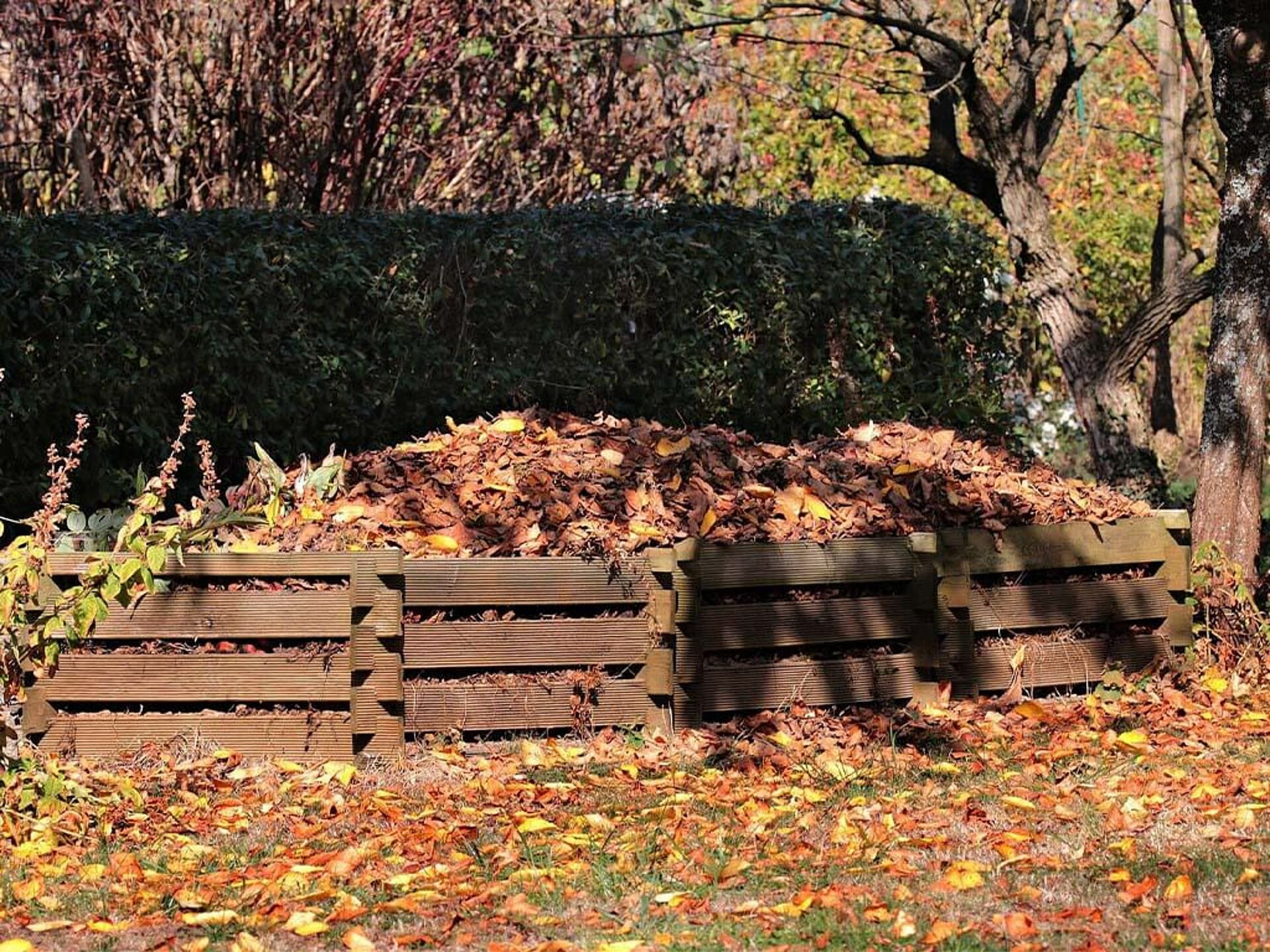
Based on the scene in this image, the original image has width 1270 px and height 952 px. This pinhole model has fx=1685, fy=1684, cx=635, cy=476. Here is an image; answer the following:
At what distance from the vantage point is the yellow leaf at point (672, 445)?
7090 mm

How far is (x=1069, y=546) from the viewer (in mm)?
6988

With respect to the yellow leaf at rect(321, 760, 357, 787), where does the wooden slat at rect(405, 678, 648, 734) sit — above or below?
above

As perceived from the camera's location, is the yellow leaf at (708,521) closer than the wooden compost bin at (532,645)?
No

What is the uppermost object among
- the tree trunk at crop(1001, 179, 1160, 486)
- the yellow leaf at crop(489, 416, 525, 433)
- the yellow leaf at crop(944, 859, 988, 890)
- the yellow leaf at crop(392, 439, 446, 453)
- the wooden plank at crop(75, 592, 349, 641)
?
the tree trunk at crop(1001, 179, 1160, 486)

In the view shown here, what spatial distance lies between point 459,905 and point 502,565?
1.95 meters

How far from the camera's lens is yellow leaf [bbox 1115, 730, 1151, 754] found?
20.5 ft

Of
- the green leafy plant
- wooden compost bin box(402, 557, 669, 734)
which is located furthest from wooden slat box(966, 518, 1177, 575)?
the green leafy plant

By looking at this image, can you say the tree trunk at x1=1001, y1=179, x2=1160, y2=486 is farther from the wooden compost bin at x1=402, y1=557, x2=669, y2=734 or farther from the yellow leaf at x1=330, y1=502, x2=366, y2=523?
the yellow leaf at x1=330, y1=502, x2=366, y2=523

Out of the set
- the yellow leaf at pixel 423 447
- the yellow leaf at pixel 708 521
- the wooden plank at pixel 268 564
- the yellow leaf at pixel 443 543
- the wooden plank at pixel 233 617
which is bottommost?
the wooden plank at pixel 233 617

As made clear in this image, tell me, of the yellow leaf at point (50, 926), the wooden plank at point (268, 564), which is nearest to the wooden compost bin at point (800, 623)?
the wooden plank at point (268, 564)

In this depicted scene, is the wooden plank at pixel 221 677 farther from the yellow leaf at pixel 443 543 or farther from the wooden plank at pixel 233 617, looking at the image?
the yellow leaf at pixel 443 543

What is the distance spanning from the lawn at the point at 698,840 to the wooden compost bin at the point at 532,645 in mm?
131

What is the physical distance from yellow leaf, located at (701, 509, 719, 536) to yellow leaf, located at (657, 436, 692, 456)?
1.68 ft

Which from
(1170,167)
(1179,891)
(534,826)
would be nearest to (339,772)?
(534,826)
